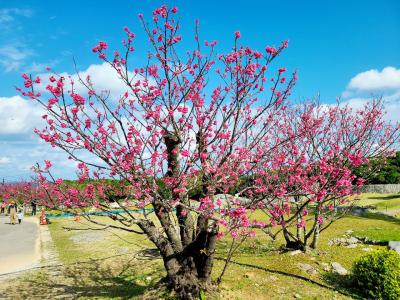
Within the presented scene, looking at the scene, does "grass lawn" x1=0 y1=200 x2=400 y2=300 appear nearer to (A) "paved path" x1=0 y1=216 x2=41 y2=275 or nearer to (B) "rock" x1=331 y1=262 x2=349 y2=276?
(B) "rock" x1=331 y1=262 x2=349 y2=276

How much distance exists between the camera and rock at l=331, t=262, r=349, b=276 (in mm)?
10000

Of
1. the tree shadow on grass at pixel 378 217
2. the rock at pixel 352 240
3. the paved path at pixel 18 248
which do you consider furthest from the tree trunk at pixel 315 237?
the paved path at pixel 18 248

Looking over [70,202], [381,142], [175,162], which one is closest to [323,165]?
[175,162]

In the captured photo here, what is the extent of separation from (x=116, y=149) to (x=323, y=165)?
4498 millimetres

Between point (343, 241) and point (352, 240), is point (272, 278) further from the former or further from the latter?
point (352, 240)

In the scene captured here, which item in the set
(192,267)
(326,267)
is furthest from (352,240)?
(192,267)

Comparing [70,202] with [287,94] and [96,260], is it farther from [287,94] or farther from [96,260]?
[96,260]

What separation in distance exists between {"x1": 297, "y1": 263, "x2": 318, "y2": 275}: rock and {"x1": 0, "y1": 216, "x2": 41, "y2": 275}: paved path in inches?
367

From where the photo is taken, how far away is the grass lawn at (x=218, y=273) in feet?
28.2

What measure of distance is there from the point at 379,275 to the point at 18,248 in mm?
15109

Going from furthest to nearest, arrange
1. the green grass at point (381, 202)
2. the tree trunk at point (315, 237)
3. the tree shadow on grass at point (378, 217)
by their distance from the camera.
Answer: the green grass at point (381, 202) < the tree shadow on grass at point (378, 217) < the tree trunk at point (315, 237)

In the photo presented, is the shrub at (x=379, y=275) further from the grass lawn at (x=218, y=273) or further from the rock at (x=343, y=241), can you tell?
the rock at (x=343, y=241)

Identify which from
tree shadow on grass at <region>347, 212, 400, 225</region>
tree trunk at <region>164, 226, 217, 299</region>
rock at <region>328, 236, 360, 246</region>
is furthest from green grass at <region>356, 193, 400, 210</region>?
tree trunk at <region>164, 226, 217, 299</region>

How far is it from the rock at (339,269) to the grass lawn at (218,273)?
0.30 m
